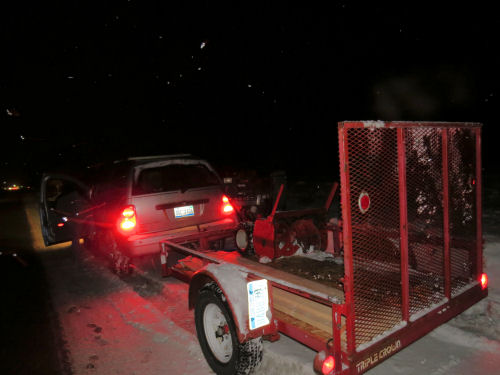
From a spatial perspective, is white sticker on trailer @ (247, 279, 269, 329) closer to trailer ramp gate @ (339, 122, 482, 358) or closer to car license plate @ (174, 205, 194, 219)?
trailer ramp gate @ (339, 122, 482, 358)

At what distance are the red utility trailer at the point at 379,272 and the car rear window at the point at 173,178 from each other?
2.32 meters

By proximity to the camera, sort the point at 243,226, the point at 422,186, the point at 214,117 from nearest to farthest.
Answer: the point at 422,186 → the point at 243,226 → the point at 214,117

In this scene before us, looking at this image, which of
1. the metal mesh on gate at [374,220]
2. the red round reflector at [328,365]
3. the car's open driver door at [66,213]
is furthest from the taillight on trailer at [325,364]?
the car's open driver door at [66,213]

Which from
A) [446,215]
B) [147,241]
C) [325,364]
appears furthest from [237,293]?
[147,241]

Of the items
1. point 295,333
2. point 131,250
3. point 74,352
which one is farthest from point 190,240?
point 295,333

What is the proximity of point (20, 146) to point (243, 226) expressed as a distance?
8469 centimetres

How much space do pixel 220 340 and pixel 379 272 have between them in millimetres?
1627

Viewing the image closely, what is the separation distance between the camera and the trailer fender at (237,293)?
3.04 m

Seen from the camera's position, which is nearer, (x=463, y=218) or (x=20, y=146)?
(x=463, y=218)

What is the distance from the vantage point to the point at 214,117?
164 ft

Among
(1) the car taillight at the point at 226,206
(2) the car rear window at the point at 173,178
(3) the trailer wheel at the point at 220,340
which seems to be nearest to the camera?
(3) the trailer wheel at the point at 220,340

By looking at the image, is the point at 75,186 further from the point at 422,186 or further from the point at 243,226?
the point at 422,186

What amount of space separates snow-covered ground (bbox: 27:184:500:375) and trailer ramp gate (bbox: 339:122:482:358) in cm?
59

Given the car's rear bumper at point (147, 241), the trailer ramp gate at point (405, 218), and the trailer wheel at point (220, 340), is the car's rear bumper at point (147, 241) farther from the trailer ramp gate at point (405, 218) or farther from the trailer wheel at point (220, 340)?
the trailer ramp gate at point (405, 218)
